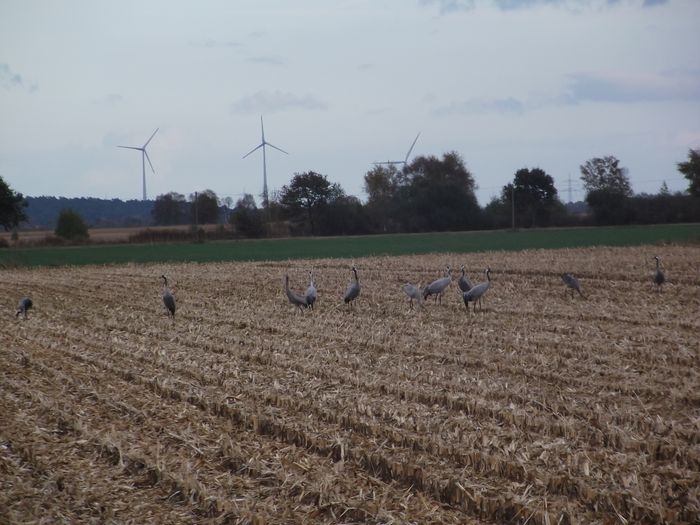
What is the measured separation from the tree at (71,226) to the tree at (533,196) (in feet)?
139

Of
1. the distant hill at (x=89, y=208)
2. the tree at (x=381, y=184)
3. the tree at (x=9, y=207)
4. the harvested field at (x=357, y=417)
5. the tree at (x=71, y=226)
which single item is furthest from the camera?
the distant hill at (x=89, y=208)

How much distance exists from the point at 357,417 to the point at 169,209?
9819 cm

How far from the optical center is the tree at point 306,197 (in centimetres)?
8262

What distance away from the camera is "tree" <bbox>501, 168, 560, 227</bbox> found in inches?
3381

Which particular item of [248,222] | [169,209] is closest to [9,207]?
[248,222]

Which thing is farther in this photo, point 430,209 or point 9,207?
point 430,209

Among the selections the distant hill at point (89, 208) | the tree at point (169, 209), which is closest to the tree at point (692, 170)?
the tree at point (169, 209)

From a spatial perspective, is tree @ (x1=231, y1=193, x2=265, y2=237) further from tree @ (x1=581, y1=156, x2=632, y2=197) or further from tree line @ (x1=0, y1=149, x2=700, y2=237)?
tree @ (x1=581, y1=156, x2=632, y2=197)

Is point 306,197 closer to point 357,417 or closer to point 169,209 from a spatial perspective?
point 169,209

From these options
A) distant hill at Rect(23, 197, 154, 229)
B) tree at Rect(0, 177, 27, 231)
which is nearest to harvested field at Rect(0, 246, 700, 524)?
tree at Rect(0, 177, 27, 231)

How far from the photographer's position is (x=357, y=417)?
366 inches

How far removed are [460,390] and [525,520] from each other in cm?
394

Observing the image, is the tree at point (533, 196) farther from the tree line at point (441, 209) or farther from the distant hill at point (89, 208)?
the distant hill at point (89, 208)

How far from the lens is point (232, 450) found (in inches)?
327
